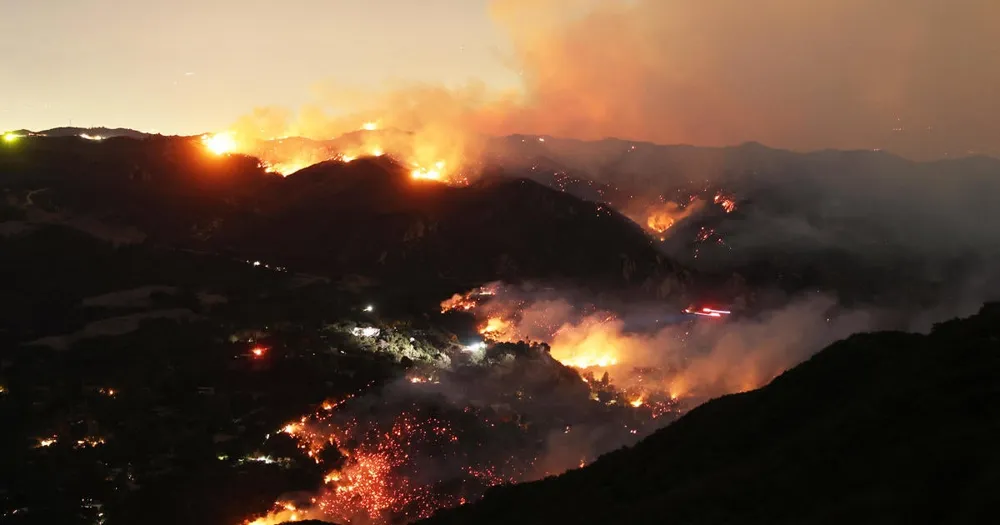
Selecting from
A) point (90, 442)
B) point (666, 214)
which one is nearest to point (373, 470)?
point (90, 442)

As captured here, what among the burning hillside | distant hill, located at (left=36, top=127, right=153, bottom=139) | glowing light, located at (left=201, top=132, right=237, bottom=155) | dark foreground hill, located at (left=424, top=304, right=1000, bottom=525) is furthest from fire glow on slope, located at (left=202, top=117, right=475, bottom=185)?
dark foreground hill, located at (left=424, top=304, right=1000, bottom=525)

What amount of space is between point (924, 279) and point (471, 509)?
387 feet

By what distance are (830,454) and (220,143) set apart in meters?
137

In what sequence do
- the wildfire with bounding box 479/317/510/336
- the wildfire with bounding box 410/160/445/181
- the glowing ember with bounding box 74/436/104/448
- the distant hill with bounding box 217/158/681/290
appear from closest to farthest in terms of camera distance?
1. the glowing ember with bounding box 74/436/104/448
2. the wildfire with bounding box 479/317/510/336
3. the distant hill with bounding box 217/158/681/290
4. the wildfire with bounding box 410/160/445/181

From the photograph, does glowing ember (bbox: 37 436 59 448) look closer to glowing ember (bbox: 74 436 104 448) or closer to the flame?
glowing ember (bbox: 74 436 104 448)

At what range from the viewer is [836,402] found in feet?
86.7

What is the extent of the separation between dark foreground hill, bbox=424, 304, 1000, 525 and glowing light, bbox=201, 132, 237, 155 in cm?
11552

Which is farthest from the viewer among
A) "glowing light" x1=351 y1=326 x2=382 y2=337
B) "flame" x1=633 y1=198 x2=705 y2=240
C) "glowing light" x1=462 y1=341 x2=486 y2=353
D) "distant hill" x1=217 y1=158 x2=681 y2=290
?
"flame" x1=633 y1=198 x2=705 y2=240

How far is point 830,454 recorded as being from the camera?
69.6 ft

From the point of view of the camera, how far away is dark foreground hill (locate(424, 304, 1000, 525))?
57.6 ft

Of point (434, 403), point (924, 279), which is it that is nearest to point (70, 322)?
point (434, 403)

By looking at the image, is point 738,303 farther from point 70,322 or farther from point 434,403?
point 70,322

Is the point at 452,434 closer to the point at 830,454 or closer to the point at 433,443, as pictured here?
the point at 433,443

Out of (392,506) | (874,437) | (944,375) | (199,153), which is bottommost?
(392,506)
